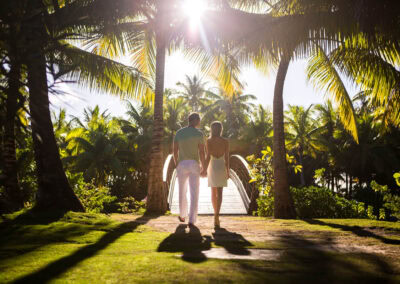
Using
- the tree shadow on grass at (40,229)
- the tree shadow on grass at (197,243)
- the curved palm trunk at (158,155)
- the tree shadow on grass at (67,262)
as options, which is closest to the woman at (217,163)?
the tree shadow on grass at (197,243)

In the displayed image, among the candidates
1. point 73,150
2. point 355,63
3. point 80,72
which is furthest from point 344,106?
point 73,150

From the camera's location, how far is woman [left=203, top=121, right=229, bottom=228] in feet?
19.7

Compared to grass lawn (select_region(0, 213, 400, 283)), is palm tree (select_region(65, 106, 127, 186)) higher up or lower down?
higher up

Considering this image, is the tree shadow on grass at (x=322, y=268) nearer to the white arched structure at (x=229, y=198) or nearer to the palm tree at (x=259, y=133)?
the white arched structure at (x=229, y=198)

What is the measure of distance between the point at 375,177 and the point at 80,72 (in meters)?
32.5

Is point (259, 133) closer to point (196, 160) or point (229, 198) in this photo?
point (229, 198)

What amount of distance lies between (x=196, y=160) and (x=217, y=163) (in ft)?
2.09

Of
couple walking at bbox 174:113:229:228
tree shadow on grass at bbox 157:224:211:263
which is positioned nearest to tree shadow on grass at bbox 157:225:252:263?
tree shadow on grass at bbox 157:224:211:263

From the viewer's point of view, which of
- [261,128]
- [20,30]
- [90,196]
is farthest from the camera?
[261,128]

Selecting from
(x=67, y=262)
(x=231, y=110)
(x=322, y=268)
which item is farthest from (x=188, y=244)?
(x=231, y=110)

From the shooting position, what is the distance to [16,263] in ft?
8.67

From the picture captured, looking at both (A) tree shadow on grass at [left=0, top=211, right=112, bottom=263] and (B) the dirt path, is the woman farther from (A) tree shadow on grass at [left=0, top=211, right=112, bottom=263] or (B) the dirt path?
(A) tree shadow on grass at [left=0, top=211, right=112, bottom=263]

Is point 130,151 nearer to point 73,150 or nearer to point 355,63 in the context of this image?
point 73,150

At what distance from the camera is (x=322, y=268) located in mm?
2730
